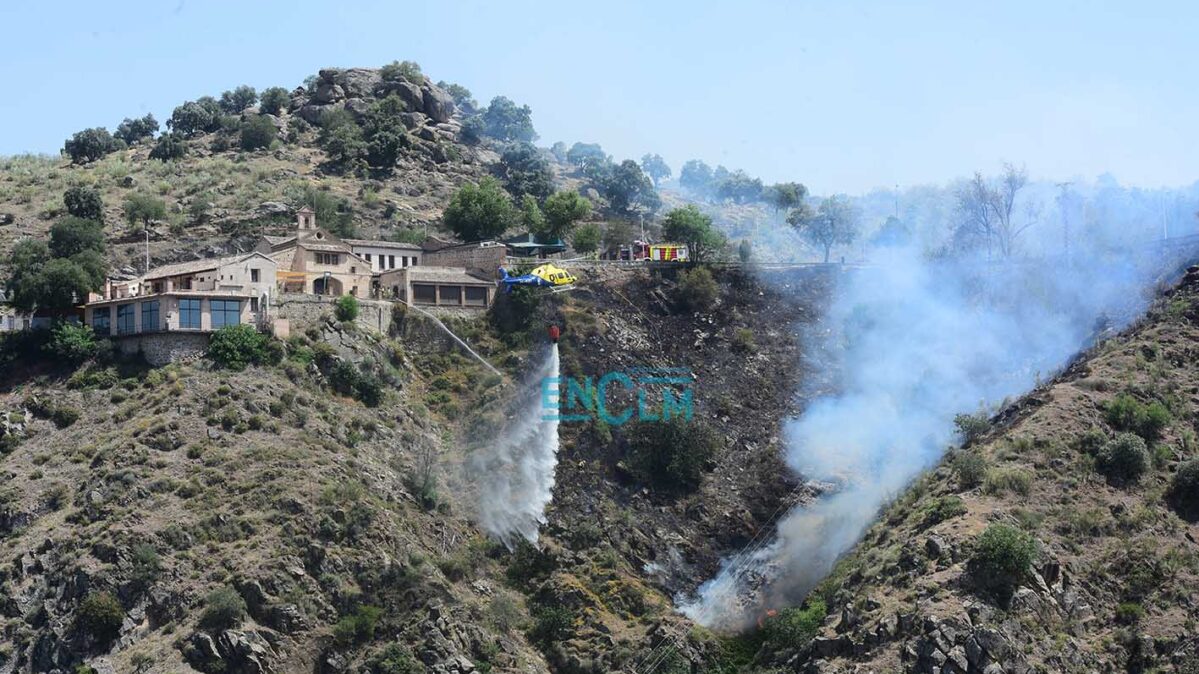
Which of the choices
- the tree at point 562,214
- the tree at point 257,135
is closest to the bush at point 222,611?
the tree at point 562,214

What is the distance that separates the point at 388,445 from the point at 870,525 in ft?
85.8

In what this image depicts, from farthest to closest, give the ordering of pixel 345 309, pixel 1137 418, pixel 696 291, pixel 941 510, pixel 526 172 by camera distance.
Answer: pixel 526 172
pixel 696 291
pixel 345 309
pixel 1137 418
pixel 941 510

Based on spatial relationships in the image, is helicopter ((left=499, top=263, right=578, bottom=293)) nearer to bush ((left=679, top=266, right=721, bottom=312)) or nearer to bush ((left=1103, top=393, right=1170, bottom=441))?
bush ((left=679, top=266, right=721, bottom=312))

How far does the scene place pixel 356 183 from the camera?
13612cm

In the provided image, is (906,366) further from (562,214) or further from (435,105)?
(435,105)

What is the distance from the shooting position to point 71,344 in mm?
92062

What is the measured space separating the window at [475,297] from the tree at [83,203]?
29.5 metres

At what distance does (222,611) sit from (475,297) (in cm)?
3454

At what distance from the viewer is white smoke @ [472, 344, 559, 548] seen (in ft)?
296

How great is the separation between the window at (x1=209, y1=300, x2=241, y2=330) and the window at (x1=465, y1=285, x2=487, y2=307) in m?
16.2

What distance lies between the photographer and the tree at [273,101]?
15388 cm

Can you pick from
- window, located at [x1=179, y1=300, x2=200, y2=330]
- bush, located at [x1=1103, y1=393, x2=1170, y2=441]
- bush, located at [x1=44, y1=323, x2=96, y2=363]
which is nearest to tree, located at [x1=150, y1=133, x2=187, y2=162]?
bush, located at [x1=44, y1=323, x2=96, y2=363]

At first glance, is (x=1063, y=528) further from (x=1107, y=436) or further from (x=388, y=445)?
(x=388, y=445)

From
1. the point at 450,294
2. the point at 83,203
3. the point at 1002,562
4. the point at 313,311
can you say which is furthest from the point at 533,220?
the point at 1002,562
